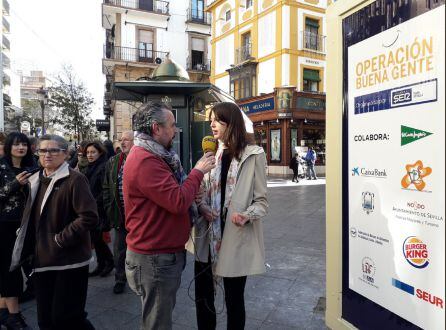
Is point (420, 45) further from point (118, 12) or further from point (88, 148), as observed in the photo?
point (118, 12)

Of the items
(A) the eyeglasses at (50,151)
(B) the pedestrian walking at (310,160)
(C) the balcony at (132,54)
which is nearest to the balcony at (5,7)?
(C) the balcony at (132,54)

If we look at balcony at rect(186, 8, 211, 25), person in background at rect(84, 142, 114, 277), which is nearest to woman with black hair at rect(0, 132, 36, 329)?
person in background at rect(84, 142, 114, 277)

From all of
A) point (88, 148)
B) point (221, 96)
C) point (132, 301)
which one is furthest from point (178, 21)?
point (132, 301)

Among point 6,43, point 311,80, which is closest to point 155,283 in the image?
point 311,80

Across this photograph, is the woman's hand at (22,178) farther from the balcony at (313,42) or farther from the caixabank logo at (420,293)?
the balcony at (313,42)

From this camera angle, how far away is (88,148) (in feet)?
15.7

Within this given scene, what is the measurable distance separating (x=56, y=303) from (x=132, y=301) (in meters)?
1.33

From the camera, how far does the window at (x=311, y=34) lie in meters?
20.9

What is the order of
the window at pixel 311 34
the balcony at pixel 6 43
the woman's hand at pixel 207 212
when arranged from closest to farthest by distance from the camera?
the woman's hand at pixel 207 212
the window at pixel 311 34
the balcony at pixel 6 43

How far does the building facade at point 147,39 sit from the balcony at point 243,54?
172 inches

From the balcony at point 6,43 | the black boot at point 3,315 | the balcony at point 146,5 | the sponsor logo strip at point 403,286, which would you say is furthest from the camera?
the balcony at point 6,43

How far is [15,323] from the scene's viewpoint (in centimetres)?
312

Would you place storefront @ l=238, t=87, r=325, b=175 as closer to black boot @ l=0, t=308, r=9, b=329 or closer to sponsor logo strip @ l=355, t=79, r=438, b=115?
black boot @ l=0, t=308, r=9, b=329

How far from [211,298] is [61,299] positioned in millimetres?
1054
